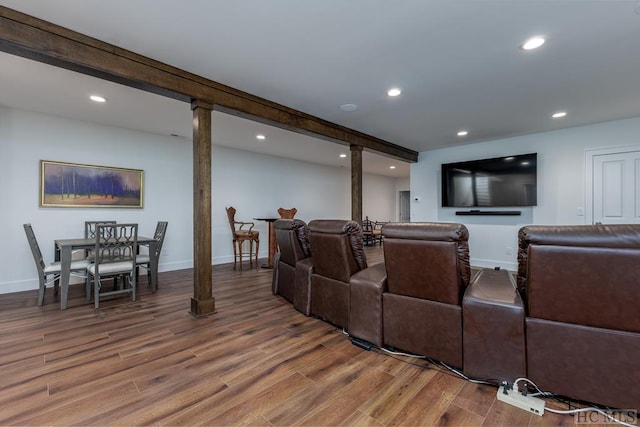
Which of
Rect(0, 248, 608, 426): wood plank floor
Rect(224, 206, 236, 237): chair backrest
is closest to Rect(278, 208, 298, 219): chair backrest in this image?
Rect(224, 206, 236, 237): chair backrest

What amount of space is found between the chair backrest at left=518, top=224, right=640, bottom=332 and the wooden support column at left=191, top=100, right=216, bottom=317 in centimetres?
279

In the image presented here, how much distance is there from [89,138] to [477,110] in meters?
5.82

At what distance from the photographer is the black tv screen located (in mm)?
5199

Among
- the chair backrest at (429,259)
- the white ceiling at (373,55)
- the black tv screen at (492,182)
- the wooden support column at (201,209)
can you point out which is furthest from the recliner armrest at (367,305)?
the black tv screen at (492,182)

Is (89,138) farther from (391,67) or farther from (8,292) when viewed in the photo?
(391,67)

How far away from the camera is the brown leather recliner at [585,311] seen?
144 centimetres

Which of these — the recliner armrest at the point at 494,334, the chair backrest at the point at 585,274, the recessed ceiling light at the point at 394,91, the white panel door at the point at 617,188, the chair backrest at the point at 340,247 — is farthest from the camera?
the white panel door at the point at 617,188

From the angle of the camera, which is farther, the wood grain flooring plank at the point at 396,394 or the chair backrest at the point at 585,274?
the wood grain flooring plank at the point at 396,394

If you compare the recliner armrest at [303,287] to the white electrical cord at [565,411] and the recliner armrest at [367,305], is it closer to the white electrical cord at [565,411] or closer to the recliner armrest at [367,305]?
the recliner armrest at [367,305]

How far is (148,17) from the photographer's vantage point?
6.87 feet

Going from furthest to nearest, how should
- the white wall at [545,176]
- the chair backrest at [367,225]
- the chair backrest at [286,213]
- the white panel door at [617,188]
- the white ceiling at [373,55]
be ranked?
the chair backrest at [367,225], the chair backrest at [286,213], the white wall at [545,176], the white panel door at [617,188], the white ceiling at [373,55]

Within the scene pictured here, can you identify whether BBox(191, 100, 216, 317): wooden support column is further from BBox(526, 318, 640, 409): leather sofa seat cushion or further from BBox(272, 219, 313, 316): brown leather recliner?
BBox(526, 318, 640, 409): leather sofa seat cushion

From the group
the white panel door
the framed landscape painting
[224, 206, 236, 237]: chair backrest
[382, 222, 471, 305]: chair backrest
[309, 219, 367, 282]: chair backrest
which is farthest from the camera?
[224, 206, 236, 237]: chair backrest

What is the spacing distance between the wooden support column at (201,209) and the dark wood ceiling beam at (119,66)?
0.22 metres
